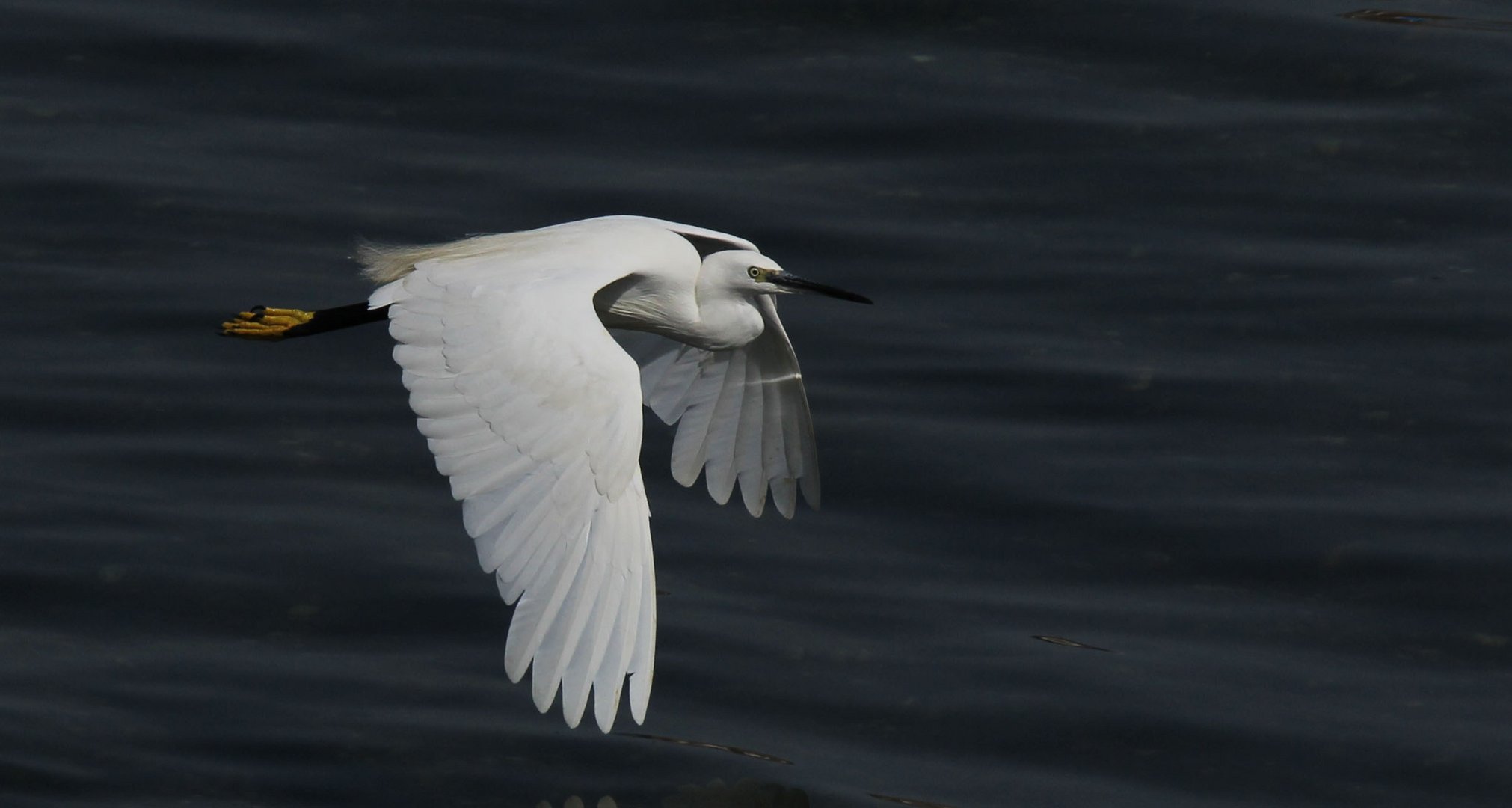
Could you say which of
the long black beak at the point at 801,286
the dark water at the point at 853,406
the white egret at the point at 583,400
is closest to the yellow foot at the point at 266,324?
the white egret at the point at 583,400

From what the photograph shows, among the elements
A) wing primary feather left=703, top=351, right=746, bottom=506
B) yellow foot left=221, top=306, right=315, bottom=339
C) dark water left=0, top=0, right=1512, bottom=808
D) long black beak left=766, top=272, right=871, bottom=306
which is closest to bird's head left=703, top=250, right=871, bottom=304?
long black beak left=766, top=272, right=871, bottom=306

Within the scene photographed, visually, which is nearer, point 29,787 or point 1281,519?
point 29,787

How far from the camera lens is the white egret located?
5.46 meters

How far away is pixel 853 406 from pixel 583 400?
3303 millimetres

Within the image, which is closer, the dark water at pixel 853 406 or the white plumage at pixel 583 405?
the white plumage at pixel 583 405

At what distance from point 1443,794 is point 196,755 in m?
3.79

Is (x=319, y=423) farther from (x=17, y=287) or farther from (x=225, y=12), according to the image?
(x=225, y=12)

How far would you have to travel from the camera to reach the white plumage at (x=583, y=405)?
17.9 ft

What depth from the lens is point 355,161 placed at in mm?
11070

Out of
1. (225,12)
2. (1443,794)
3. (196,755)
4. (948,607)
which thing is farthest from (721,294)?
(225,12)

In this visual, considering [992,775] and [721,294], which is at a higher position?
[721,294]

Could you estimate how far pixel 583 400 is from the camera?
5.89 meters

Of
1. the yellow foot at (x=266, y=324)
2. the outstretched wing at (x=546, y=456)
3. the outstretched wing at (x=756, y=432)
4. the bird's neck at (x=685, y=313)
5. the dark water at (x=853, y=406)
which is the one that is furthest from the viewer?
the yellow foot at (x=266, y=324)

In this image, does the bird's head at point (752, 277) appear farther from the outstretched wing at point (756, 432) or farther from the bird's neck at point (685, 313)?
the outstretched wing at point (756, 432)
